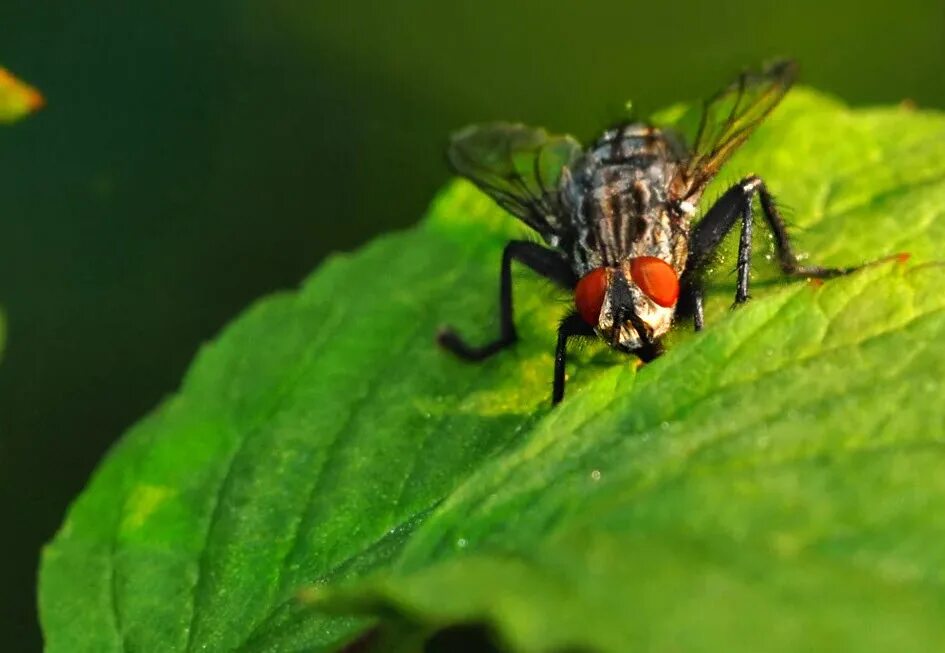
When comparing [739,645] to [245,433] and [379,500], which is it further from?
[245,433]

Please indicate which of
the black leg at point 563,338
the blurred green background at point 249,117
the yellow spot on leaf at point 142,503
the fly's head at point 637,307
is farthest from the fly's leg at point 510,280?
the blurred green background at point 249,117

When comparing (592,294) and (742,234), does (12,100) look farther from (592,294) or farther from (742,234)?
(742,234)

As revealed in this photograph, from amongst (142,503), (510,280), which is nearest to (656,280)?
(510,280)

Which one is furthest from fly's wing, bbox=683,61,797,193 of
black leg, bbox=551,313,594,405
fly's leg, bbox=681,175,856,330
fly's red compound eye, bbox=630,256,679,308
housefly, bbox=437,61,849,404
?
black leg, bbox=551,313,594,405

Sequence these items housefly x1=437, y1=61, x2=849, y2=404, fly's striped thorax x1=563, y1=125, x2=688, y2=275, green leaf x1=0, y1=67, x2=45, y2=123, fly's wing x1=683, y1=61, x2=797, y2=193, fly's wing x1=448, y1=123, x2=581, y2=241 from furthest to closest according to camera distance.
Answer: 1. fly's wing x1=448, y1=123, x2=581, y2=241
2. fly's wing x1=683, y1=61, x2=797, y2=193
3. fly's striped thorax x1=563, y1=125, x2=688, y2=275
4. housefly x1=437, y1=61, x2=849, y2=404
5. green leaf x1=0, y1=67, x2=45, y2=123

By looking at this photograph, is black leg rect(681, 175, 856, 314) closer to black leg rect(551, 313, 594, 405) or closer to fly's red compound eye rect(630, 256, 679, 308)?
fly's red compound eye rect(630, 256, 679, 308)

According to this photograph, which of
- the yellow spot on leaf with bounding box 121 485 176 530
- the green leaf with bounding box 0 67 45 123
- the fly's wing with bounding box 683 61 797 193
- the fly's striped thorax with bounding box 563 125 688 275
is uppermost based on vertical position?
the green leaf with bounding box 0 67 45 123

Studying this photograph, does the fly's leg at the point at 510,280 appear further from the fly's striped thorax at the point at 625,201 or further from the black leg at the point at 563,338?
the black leg at the point at 563,338
